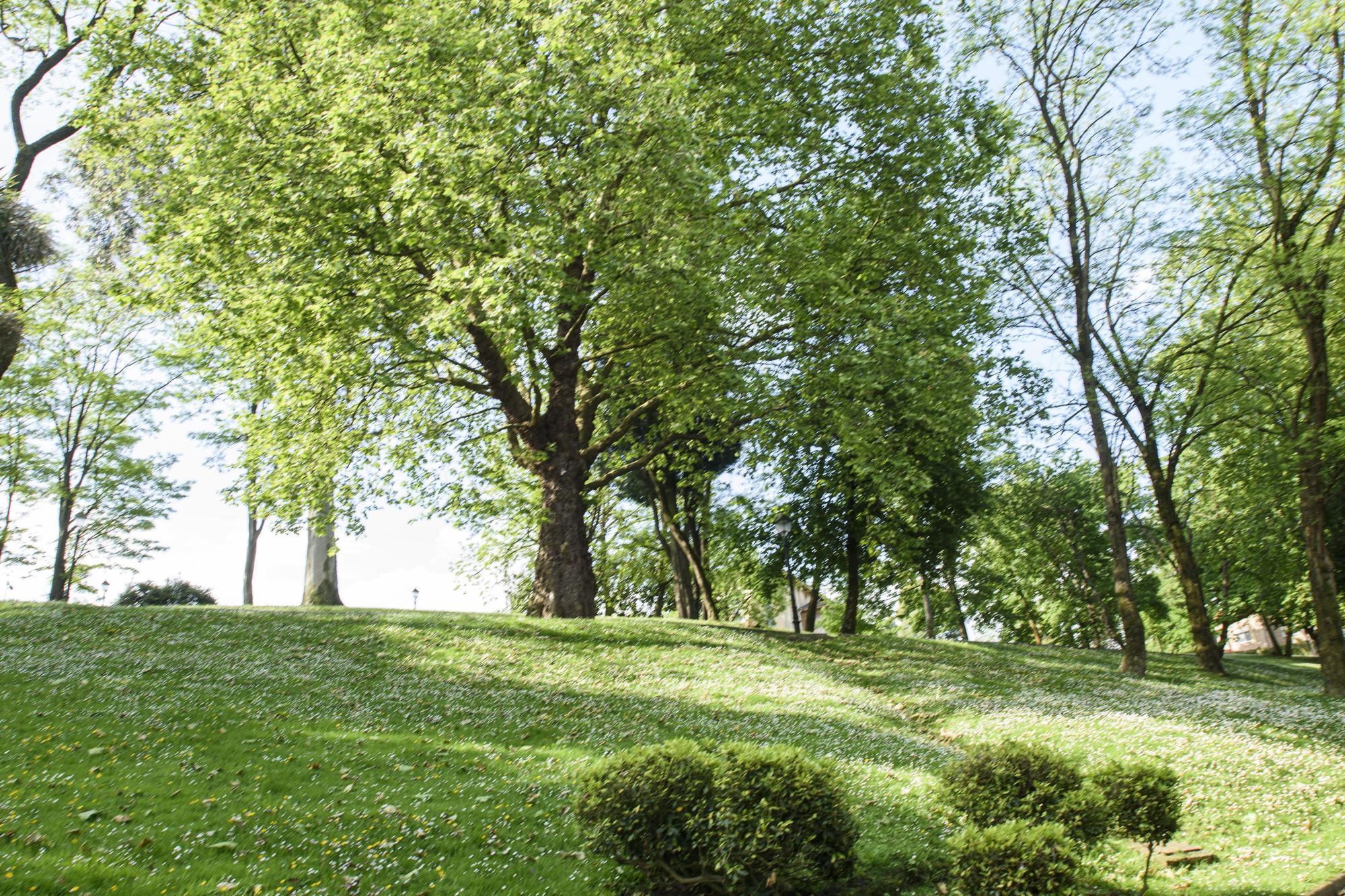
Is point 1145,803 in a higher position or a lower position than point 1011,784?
lower

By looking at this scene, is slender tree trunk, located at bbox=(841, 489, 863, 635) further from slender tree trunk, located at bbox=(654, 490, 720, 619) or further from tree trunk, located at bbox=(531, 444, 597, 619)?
tree trunk, located at bbox=(531, 444, 597, 619)

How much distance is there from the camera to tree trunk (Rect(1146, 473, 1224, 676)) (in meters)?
30.3

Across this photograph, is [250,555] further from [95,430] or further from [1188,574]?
[1188,574]

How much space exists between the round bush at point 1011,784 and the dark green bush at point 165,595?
35139 mm

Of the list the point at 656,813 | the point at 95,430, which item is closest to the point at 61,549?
the point at 95,430

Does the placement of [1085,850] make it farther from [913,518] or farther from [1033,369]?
[913,518]

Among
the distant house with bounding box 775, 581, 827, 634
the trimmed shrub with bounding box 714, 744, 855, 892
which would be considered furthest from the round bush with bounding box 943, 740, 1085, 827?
the distant house with bounding box 775, 581, 827, 634

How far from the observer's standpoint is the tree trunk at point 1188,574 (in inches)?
1192

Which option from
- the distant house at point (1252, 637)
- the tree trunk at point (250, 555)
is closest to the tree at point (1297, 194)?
the tree trunk at point (250, 555)

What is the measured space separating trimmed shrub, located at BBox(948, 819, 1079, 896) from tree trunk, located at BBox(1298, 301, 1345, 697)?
20670 mm

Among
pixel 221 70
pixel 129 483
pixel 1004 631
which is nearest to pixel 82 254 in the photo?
pixel 129 483

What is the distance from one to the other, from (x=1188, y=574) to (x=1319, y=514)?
223 inches

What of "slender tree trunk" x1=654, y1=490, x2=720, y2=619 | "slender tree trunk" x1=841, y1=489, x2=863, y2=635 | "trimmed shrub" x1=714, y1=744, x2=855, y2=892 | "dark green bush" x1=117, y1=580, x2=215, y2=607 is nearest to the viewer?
"trimmed shrub" x1=714, y1=744, x2=855, y2=892

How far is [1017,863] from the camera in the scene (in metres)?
8.65
